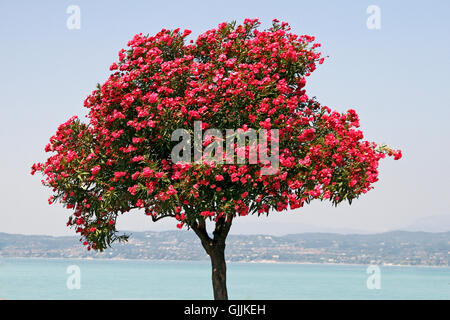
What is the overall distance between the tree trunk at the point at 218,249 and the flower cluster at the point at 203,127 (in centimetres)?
185

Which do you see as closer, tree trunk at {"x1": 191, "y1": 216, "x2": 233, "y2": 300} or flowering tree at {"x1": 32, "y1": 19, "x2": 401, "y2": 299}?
flowering tree at {"x1": 32, "y1": 19, "x2": 401, "y2": 299}

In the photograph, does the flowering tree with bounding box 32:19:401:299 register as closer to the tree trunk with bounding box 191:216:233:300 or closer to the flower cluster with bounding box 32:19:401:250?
the flower cluster with bounding box 32:19:401:250

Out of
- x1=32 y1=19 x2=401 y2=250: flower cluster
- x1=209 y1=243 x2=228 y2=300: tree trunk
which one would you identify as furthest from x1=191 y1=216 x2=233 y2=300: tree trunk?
x1=32 y1=19 x2=401 y2=250: flower cluster

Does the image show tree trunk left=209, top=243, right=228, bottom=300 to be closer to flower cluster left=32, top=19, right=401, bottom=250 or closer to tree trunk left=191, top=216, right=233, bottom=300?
tree trunk left=191, top=216, right=233, bottom=300

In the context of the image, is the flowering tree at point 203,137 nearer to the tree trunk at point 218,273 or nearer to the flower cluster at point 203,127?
the flower cluster at point 203,127

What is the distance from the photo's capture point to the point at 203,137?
1672 cm

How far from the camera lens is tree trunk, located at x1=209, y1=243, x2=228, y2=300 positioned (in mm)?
19250

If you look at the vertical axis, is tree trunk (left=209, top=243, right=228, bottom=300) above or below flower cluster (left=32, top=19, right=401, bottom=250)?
below

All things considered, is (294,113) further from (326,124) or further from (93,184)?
(93,184)

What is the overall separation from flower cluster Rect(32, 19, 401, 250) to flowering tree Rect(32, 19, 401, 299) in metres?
0.03

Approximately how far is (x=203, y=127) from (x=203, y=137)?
0.28 meters

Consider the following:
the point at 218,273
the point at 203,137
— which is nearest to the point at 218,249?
the point at 218,273

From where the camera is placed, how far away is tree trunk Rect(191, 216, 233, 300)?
19.3 metres
